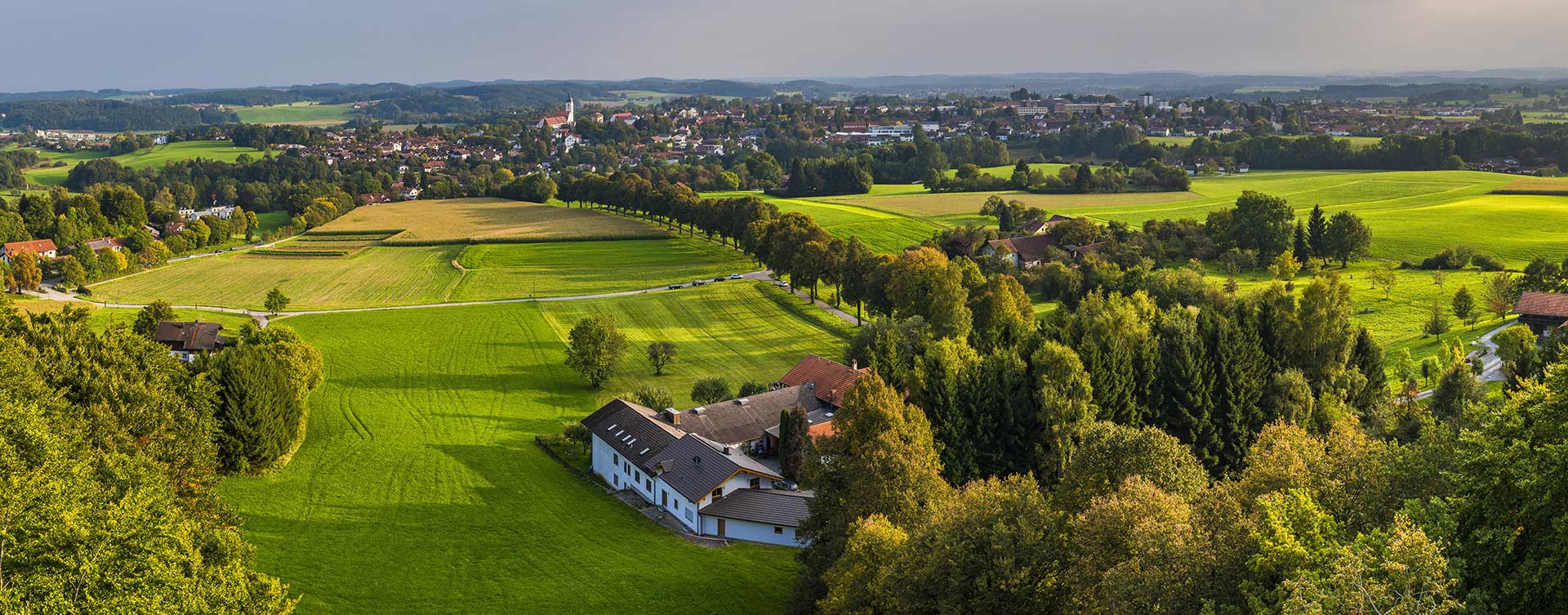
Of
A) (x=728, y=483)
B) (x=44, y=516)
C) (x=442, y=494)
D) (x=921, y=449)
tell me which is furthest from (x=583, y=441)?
(x=44, y=516)

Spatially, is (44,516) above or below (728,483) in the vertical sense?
above

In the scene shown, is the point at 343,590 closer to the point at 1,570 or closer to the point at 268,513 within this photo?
the point at 268,513

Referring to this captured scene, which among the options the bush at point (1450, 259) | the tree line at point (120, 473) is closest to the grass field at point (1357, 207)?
the bush at point (1450, 259)

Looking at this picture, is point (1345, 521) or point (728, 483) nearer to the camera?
point (1345, 521)

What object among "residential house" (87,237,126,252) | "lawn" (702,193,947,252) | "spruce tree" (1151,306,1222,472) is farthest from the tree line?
"residential house" (87,237,126,252)

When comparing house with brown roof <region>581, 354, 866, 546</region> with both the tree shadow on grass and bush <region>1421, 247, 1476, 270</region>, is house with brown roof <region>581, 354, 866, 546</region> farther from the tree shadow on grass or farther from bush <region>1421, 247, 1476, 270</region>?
bush <region>1421, 247, 1476, 270</region>

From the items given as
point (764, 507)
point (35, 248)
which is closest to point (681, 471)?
point (764, 507)

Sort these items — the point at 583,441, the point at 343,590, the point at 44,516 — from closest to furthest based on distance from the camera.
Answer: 1. the point at 44,516
2. the point at 343,590
3. the point at 583,441

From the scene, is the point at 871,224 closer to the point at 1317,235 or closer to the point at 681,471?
the point at 1317,235
